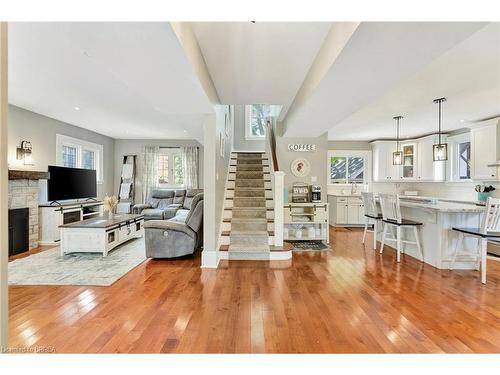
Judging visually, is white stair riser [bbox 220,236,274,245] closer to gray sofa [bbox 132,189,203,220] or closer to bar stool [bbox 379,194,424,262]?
bar stool [bbox 379,194,424,262]

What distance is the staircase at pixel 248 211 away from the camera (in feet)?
14.8

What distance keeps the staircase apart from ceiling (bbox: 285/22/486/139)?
2254 mm

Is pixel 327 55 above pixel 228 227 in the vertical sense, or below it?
above

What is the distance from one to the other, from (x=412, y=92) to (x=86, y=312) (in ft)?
16.4

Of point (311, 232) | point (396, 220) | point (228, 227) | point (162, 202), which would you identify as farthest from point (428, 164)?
point (162, 202)

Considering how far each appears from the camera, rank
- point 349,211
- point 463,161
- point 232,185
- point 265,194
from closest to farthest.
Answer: point 265,194
point 232,185
point 463,161
point 349,211

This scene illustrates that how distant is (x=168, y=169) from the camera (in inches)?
355

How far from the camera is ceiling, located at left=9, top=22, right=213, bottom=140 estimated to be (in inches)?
74.9

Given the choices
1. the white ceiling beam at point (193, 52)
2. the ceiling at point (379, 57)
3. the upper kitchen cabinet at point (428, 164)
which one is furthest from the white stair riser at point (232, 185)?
the upper kitchen cabinet at point (428, 164)

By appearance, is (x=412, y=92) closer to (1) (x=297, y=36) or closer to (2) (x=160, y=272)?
(1) (x=297, y=36)

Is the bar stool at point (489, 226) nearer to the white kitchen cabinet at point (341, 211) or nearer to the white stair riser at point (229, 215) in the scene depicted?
the white stair riser at point (229, 215)

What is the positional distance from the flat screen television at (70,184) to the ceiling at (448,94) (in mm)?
6351

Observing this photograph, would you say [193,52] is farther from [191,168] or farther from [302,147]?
[191,168]

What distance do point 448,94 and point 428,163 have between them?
3.70 m
